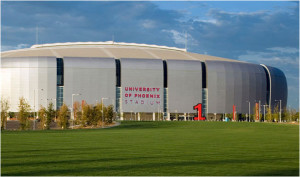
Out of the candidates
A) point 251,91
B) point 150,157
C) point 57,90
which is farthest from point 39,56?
point 150,157

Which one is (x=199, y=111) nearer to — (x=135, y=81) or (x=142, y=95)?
(x=142, y=95)

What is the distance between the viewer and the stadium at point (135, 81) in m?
128

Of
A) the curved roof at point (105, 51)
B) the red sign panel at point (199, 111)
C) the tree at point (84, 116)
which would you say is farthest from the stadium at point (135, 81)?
the tree at point (84, 116)

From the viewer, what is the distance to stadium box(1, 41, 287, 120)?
Answer: 419ft

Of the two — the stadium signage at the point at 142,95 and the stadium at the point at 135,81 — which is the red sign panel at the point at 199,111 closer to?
the stadium at the point at 135,81

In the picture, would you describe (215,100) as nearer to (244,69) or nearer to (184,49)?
(244,69)

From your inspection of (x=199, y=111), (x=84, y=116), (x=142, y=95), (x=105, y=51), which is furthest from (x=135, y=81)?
(x=84, y=116)

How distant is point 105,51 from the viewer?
458ft

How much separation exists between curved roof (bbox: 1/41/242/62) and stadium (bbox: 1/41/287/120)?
0.95 feet

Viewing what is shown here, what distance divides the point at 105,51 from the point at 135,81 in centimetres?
1570

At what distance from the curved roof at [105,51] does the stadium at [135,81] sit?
29 centimetres

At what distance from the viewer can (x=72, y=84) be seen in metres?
128

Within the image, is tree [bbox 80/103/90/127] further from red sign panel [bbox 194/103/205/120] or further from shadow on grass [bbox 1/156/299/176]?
red sign panel [bbox 194/103/205/120]

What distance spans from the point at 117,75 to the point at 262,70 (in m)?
45.7
